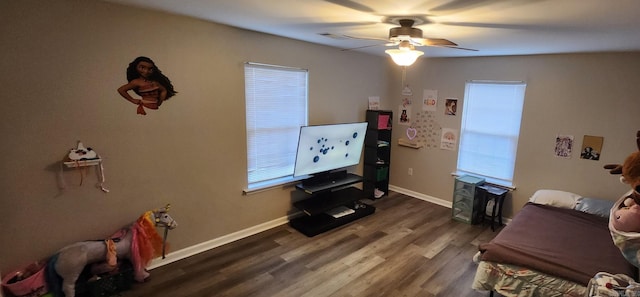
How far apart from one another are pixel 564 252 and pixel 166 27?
3.57 m

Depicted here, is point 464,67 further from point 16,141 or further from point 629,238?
point 16,141

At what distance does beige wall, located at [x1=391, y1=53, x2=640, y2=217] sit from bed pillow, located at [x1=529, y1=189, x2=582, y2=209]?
232 millimetres

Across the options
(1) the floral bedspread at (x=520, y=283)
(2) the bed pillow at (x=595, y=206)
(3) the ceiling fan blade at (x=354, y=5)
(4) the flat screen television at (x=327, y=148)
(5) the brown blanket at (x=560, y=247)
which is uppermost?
(3) the ceiling fan blade at (x=354, y=5)

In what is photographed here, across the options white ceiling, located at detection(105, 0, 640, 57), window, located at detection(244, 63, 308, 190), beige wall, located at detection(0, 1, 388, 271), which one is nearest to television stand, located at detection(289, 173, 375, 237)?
window, located at detection(244, 63, 308, 190)

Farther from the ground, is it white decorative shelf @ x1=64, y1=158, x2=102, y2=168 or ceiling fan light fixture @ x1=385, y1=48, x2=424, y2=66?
ceiling fan light fixture @ x1=385, y1=48, x2=424, y2=66

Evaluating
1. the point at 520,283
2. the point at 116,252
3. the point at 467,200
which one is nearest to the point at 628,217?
the point at 520,283

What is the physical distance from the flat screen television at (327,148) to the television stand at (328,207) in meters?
0.20

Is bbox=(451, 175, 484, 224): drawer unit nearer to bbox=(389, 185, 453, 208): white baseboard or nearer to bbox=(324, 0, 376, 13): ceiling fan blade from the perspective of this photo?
bbox=(389, 185, 453, 208): white baseboard

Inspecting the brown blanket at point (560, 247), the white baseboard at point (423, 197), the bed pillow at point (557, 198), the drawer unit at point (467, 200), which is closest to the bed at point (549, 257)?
the brown blanket at point (560, 247)

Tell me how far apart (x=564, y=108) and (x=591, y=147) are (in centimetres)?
49

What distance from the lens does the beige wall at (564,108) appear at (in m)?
3.09

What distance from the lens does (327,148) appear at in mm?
3648

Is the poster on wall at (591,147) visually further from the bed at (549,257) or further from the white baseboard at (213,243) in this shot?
the white baseboard at (213,243)

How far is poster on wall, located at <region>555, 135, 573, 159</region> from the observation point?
11.1 feet
